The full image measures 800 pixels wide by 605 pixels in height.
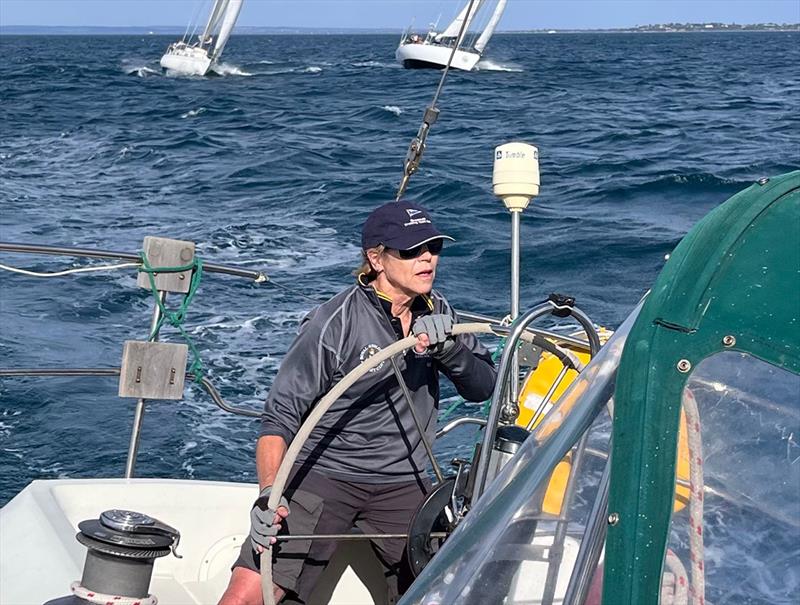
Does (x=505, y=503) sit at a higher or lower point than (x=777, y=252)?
lower

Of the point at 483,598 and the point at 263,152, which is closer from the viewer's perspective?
the point at 483,598

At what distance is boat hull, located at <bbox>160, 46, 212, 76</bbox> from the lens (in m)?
53.1

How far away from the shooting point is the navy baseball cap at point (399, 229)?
286cm

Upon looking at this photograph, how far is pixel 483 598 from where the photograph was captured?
159 centimetres

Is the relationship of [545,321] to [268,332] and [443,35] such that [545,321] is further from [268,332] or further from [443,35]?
[443,35]

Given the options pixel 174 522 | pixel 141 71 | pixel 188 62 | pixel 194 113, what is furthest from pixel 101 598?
pixel 188 62

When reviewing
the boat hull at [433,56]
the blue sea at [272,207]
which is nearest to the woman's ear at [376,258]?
the blue sea at [272,207]

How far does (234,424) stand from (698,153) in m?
14.3

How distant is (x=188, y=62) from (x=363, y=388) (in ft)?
171

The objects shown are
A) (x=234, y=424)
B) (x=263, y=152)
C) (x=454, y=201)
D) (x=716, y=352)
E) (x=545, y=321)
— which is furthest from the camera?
(x=263, y=152)

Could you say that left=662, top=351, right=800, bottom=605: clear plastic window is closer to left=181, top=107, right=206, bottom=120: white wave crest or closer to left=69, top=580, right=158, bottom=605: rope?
left=69, top=580, right=158, bottom=605: rope

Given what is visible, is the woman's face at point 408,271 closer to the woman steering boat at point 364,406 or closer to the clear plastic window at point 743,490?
the woman steering boat at point 364,406

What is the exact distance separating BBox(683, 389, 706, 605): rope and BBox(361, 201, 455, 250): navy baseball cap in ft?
4.80

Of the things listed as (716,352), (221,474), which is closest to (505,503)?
(716,352)
